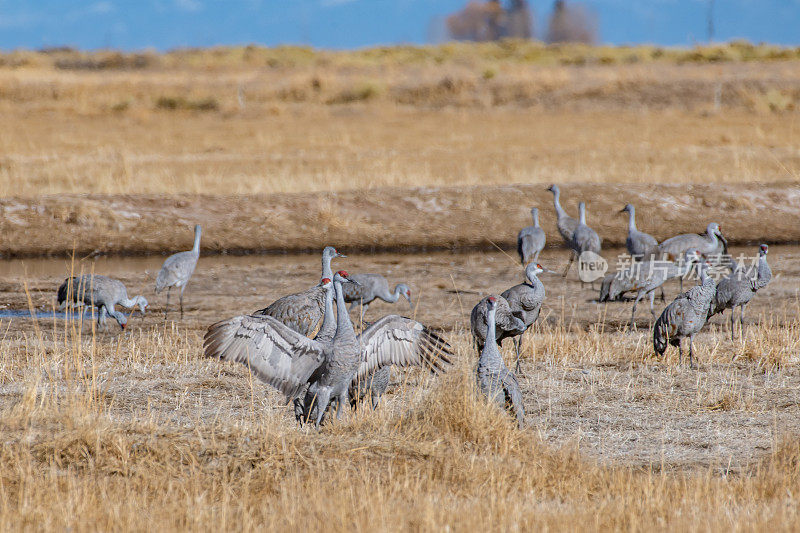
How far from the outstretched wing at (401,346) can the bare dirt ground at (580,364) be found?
0.27 metres

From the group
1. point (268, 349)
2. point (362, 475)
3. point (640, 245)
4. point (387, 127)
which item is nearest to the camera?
point (362, 475)

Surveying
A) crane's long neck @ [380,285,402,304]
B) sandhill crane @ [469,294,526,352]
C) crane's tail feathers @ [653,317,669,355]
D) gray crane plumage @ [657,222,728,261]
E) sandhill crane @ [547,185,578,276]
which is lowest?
crane's tail feathers @ [653,317,669,355]

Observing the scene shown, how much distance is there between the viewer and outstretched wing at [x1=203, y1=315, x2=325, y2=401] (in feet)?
22.5

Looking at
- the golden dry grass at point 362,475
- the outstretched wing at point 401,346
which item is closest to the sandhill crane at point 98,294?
the golden dry grass at point 362,475

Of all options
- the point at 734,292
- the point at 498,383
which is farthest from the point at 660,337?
the point at 498,383

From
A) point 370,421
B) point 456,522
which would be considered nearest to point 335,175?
point 370,421

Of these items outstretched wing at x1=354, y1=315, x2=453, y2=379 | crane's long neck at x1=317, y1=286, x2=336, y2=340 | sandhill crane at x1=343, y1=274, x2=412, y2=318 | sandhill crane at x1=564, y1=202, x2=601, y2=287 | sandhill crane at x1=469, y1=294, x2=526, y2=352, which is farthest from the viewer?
sandhill crane at x1=564, y1=202, x2=601, y2=287

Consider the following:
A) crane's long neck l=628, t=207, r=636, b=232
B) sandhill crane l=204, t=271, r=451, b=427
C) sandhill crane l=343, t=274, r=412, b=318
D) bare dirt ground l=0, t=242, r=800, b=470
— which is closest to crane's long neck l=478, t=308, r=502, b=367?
bare dirt ground l=0, t=242, r=800, b=470

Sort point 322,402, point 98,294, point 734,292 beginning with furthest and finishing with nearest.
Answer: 1. point 98,294
2. point 734,292
3. point 322,402

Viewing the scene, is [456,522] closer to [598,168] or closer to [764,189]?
[764,189]

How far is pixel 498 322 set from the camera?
28.1 ft

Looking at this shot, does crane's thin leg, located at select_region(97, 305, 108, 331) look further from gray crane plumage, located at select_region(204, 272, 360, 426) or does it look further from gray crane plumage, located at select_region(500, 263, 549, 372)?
gray crane plumage, located at select_region(204, 272, 360, 426)

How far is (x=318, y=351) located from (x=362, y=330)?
1039 mm

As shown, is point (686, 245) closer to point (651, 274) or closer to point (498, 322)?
point (651, 274)
